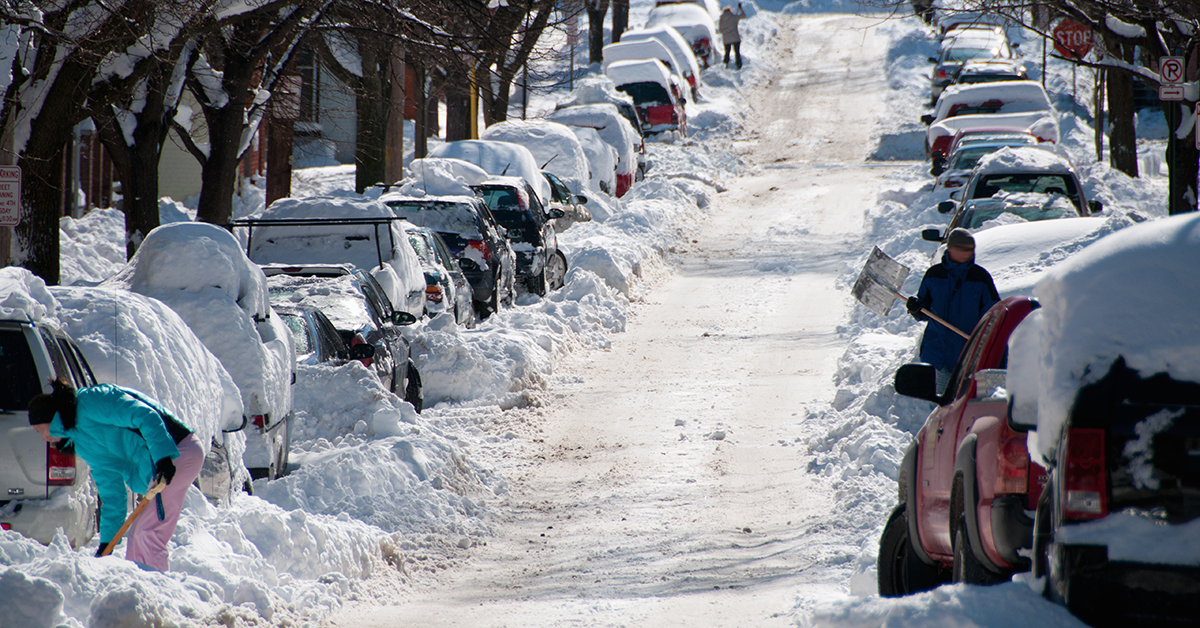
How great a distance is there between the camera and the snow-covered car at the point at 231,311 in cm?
828

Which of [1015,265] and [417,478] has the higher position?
[1015,265]

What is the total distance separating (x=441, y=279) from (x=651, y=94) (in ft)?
82.5

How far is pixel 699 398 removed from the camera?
1234 centimetres

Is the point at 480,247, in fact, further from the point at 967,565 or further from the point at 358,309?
the point at 967,565

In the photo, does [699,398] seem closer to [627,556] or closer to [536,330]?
[536,330]

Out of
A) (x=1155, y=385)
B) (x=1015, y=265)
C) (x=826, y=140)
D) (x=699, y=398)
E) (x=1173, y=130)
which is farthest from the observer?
(x=826, y=140)

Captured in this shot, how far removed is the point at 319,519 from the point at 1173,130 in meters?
12.5

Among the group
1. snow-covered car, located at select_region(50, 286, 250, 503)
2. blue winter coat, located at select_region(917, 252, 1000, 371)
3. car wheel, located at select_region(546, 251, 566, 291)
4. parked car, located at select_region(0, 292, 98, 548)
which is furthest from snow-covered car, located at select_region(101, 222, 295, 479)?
car wheel, located at select_region(546, 251, 566, 291)

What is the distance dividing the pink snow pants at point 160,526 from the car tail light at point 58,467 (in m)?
0.38

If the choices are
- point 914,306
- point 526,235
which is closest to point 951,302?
point 914,306

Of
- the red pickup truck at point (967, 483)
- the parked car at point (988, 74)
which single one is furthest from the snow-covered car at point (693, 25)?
the red pickup truck at point (967, 483)

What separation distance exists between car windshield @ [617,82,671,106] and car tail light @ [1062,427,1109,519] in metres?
35.7

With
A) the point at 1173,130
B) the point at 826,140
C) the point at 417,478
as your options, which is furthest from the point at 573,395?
the point at 826,140

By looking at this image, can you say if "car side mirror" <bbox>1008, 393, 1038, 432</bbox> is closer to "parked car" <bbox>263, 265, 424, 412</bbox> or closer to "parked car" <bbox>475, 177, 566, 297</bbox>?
"parked car" <bbox>263, 265, 424, 412</bbox>
